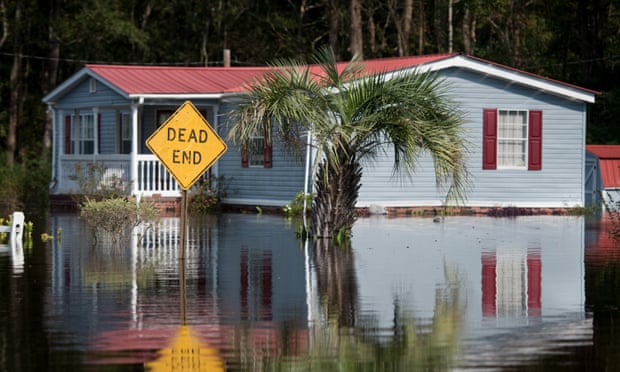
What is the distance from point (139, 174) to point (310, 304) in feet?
66.2

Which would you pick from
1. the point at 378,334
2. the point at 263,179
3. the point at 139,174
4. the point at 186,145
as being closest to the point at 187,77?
the point at 139,174

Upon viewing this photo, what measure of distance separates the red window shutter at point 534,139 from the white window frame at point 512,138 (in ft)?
0.30

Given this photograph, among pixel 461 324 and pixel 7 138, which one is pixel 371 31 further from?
pixel 461 324

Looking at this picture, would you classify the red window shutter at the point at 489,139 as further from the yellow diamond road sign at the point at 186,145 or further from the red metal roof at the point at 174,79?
the yellow diamond road sign at the point at 186,145

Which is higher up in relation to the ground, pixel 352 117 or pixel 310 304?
pixel 352 117

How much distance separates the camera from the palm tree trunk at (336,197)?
2148cm

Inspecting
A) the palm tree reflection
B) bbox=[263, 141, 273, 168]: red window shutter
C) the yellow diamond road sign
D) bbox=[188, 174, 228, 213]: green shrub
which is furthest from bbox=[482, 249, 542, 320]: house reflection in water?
bbox=[188, 174, 228, 213]: green shrub

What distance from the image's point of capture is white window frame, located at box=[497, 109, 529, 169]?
32250 millimetres

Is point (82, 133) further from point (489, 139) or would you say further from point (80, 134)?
point (489, 139)

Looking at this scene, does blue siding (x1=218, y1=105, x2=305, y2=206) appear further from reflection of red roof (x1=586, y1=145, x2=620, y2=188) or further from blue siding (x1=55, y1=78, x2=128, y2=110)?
reflection of red roof (x1=586, y1=145, x2=620, y2=188)

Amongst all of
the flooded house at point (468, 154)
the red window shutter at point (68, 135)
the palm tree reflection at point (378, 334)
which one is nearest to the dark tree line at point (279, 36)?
the flooded house at point (468, 154)

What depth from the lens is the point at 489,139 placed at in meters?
32.0

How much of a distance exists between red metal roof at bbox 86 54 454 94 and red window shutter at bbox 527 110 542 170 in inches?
115

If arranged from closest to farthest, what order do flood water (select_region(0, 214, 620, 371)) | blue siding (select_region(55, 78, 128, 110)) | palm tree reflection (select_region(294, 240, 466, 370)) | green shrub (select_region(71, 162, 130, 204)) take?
palm tree reflection (select_region(294, 240, 466, 370)) → flood water (select_region(0, 214, 620, 371)) → green shrub (select_region(71, 162, 130, 204)) → blue siding (select_region(55, 78, 128, 110))
